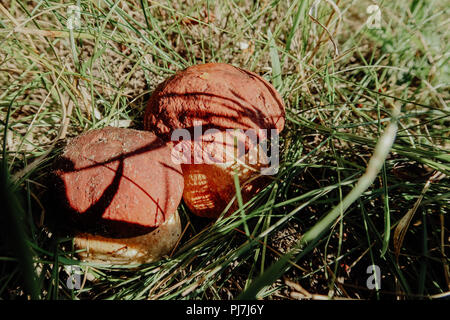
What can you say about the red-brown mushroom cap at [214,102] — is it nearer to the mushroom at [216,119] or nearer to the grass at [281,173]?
the mushroom at [216,119]

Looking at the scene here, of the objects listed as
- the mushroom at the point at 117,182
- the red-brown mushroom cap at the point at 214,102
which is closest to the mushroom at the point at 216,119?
the red-brown mushroom cap at the point at 214,102

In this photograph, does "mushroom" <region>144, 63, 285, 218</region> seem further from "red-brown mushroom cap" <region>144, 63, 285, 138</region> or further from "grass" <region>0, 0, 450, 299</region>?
"grass" <region>0, 0, 450, 299</region>

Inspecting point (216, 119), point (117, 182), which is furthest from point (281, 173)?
point (117, 182)

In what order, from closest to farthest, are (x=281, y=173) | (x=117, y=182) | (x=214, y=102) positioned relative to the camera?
(x=117, y=182) → (x=214, y=102) → (x=281, y=173)

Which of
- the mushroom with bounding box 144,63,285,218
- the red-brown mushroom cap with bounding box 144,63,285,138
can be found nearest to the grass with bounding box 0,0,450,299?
the mushroom with bounding box 144,63,285,218

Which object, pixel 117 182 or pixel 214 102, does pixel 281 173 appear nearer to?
pixel 214 102

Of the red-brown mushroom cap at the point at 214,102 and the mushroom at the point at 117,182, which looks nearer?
the mushroom at the point at 117,182
